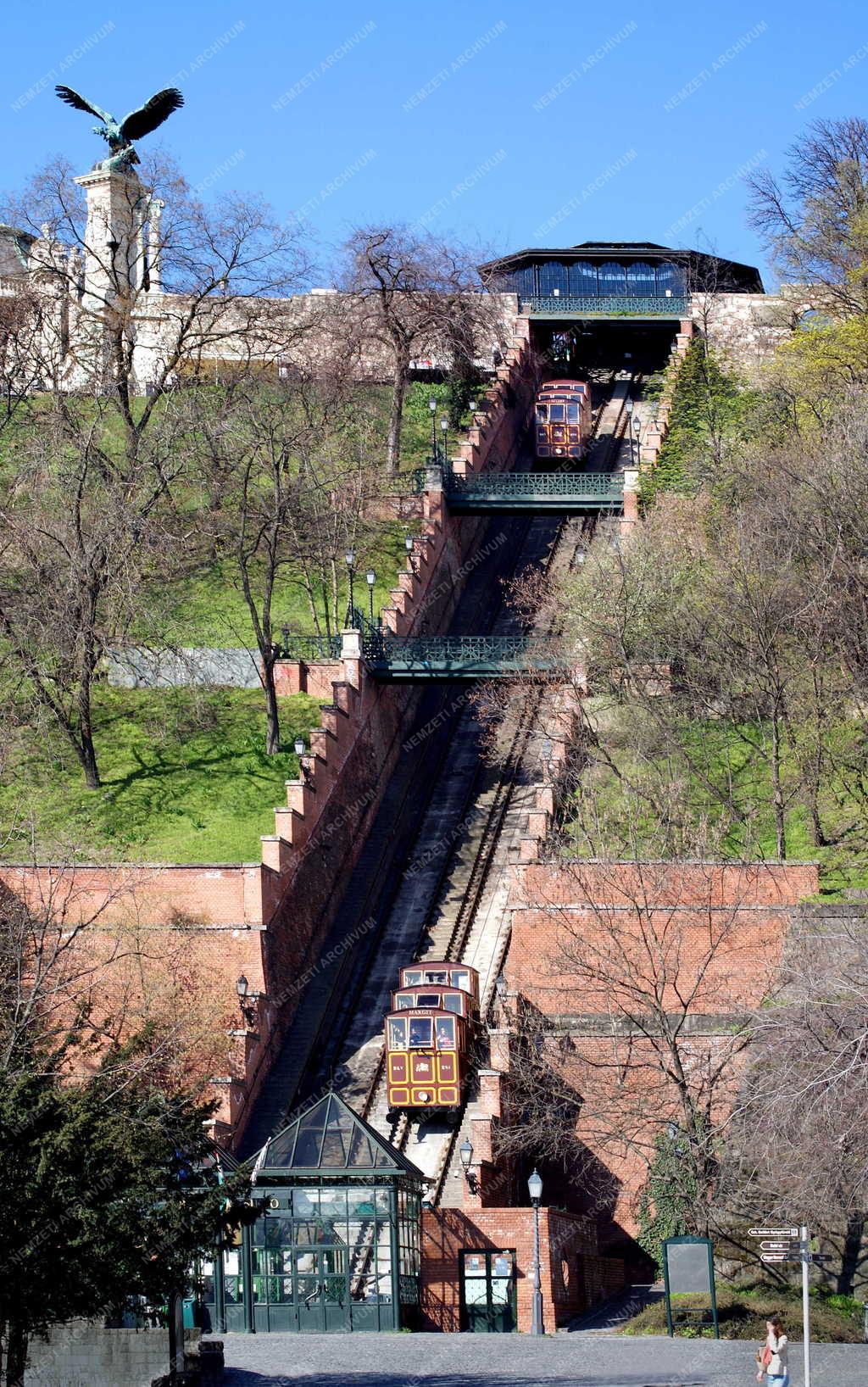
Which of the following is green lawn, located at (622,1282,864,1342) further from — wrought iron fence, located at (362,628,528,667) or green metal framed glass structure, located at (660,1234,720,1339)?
wrought iron fence, located at (362,628,528,667)

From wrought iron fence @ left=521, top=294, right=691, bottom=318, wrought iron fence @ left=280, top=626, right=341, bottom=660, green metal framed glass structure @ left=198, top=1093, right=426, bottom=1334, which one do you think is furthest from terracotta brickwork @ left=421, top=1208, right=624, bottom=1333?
wrought iron fence @ left=521, top=294, right=691, bottom=318

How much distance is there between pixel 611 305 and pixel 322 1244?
41.1 m

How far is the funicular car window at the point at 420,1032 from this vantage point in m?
40.1

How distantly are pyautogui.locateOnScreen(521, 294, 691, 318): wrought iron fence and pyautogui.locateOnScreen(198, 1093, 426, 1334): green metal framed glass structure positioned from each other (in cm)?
3926

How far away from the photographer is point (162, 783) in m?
47.0

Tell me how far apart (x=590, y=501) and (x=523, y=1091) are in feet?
66.5

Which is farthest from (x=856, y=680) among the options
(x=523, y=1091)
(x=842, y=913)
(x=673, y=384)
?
(x=673, y=384)

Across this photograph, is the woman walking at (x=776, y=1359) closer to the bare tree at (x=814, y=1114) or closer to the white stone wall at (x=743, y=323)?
the bare tree at (x=814, y=1114)

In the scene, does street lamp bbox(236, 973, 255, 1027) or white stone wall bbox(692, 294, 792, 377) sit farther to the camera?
white stone wall bbox(692, 294, 792, 377)

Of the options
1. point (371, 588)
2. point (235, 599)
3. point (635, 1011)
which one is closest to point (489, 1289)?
point (635, 1011)

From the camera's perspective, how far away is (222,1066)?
133ft

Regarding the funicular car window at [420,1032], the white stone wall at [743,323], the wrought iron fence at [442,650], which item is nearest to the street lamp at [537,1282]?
the funicular car window at [420,1032]

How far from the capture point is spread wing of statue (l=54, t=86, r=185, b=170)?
64.6 metres

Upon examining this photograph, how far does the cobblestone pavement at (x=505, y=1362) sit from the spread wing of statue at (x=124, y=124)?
3988 cm
